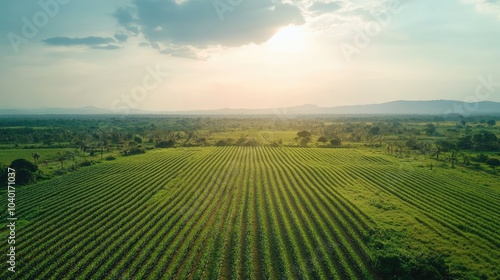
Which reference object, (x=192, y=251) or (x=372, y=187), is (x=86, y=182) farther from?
(x=372, y=187)

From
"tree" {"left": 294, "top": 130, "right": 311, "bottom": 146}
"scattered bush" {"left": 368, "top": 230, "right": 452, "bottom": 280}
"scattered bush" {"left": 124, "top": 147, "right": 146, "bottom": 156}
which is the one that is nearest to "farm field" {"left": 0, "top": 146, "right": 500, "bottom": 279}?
"scattered bush" {"left": 368, "top": 230, "right": 452, "bottom": 280}

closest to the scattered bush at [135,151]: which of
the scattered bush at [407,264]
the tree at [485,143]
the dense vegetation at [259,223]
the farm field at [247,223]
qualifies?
the dense vegetation at [259,223]

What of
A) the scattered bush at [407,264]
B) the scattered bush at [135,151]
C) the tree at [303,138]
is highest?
the tree at [303,138]

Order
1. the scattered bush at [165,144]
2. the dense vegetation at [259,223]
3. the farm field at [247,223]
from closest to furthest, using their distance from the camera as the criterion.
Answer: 1. the dense vegetation at [259,223]
2. the farm field at [247,223]
3. the scattered bush at [165,144]

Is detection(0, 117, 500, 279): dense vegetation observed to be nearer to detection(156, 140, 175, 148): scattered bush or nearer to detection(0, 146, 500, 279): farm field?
detection(0, 146, 500, 279): farm field

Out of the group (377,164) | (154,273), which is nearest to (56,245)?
(154,273)

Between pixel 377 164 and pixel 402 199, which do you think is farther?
pixel 377 164

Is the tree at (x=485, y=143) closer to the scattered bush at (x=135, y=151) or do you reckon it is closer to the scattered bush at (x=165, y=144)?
the scattered bush at (x=165, y=144)

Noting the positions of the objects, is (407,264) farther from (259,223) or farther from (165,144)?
(165,144)
